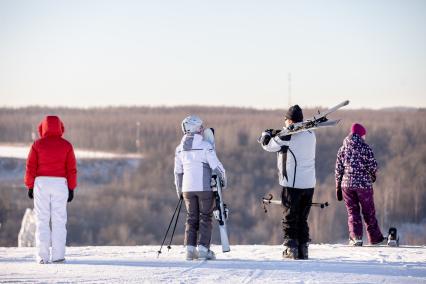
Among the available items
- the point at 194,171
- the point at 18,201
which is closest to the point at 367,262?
the point at 194,171

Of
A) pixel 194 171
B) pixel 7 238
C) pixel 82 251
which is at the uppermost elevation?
pixel 194 171

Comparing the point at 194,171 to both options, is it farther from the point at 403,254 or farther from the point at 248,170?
the point at 248,170

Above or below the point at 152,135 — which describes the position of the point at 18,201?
below

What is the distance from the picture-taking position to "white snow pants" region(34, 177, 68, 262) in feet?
40.1

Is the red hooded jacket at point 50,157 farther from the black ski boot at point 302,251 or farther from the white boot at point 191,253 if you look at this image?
the black ski boot at point 302,251

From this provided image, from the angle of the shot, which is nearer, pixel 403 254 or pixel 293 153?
pixel 293 153

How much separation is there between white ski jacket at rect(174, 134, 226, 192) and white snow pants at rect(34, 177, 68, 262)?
1729mm

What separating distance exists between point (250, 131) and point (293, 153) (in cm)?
12289

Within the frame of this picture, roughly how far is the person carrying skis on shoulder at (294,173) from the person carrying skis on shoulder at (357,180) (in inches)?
90.0

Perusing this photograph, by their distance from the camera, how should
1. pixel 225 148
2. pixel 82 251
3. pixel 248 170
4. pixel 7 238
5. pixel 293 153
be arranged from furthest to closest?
pixel 225 148 < pixel 248 170 < pixel 7 238 < pixel 82 251 < pixel 293 153

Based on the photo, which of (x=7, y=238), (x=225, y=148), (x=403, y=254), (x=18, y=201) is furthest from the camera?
(x=225, y=148)

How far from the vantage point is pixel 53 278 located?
11.0 m

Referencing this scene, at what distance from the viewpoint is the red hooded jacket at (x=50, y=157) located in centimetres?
1223

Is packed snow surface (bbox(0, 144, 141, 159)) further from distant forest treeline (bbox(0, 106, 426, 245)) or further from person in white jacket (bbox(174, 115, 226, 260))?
person in white jacket (bbox(174, 115, 226, 260))
